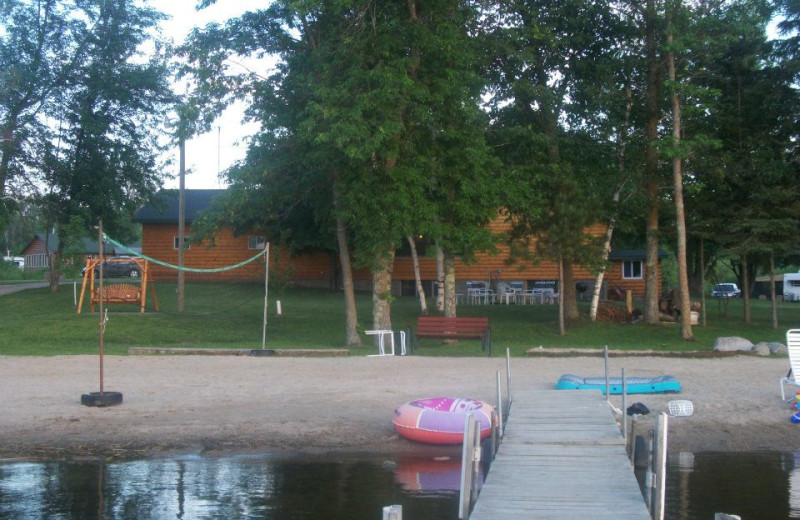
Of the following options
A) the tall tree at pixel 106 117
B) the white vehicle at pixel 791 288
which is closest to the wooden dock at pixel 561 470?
the tall tree at pixel 106 117

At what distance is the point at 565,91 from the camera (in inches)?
1119

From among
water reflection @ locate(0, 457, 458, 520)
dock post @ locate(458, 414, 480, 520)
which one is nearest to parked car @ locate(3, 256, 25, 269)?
water reflection @ locate(0, 457, 458, 520)

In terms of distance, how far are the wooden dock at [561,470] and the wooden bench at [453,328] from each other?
37.8 ft

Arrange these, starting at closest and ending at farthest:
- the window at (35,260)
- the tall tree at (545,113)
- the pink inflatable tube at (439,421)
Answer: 1. the pink inflatable tube at (439,421)
2. the tall tree at (545,113)
3. the window at (35,260)

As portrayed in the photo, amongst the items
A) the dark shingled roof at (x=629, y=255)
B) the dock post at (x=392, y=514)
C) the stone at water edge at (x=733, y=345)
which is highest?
the dark shingled roof at (x=629, y=255)

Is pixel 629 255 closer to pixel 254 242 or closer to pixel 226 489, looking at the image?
pixel 254 242

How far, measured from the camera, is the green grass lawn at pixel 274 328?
82.3 feet

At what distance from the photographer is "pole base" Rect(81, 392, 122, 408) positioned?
46.5 ft

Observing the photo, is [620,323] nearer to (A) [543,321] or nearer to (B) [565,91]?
(A) [543,321]

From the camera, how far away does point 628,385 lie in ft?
49.7

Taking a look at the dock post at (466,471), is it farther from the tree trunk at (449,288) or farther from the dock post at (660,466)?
the tree trunk at (449,288)

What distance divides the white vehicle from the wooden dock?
190 ft

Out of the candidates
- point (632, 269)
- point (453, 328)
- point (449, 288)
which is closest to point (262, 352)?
point (453, 328)

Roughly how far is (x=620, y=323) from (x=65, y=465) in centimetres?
2331
